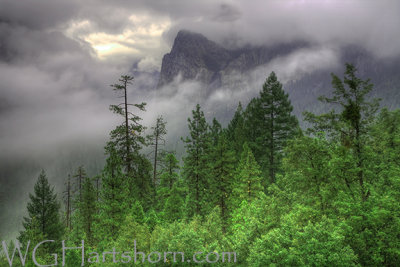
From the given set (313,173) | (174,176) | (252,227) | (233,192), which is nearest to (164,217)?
(174,176)

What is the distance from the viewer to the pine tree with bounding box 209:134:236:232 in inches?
1006

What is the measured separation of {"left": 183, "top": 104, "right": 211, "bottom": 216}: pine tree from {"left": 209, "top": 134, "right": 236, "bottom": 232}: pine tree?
0.91 m

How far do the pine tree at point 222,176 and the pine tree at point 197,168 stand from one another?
3.00 ft

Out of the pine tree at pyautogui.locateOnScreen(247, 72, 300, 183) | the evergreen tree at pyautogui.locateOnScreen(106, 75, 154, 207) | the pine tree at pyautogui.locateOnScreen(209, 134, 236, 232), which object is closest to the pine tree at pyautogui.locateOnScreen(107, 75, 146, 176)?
the evergreen tree at pyautogui.locateOnScreen(106, 75, 154, 207)

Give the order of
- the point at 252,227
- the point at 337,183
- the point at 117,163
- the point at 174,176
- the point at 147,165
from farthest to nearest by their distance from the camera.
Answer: the point at 174,176, the point at 147,165, the point at 117,163, the point at 337,183, the point at 252,227

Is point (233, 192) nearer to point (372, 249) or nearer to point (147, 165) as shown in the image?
point (147, 165)

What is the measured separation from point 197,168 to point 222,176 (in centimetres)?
299

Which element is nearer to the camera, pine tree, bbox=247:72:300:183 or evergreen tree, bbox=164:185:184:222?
evergreen tree, bbox=164:185:184:222

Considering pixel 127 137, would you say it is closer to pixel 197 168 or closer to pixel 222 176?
pixel 197 168

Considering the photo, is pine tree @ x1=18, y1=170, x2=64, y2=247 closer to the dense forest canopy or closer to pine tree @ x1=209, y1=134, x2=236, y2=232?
the dense forest canopy

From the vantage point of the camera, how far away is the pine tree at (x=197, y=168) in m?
25.1

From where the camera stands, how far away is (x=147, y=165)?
2205 centimetres

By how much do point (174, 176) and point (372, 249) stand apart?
2078cm

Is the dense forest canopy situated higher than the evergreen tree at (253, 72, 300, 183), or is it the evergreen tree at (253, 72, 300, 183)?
the evergreen tree at (253, 72, 300, 183)
